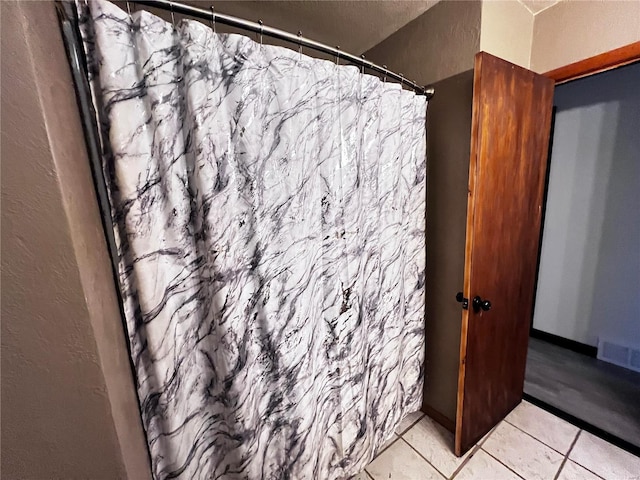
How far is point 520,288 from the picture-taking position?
152 centimetres

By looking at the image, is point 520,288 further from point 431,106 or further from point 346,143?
point 346,143

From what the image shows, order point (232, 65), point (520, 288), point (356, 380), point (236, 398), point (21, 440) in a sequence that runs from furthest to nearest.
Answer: point (520, 288) → point (356, 380) → point (236, 398) → point (232, 65) → point (21, 440)

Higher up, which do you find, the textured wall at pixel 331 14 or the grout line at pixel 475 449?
the textured wall at pixel 331 14

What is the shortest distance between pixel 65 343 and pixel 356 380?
1075 millimetres

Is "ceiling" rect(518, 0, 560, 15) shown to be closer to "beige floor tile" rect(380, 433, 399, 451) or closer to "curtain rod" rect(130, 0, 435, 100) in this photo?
"curtain rod" rect(130, 0, 435, 100)

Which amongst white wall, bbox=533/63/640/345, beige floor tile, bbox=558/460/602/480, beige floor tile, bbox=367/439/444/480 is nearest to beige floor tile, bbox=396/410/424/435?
beige floor tile, bbox=367/439/444/480

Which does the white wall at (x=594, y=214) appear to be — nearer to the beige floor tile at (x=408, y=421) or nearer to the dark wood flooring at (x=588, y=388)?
the dark wood flooring at (x=588, y=388)

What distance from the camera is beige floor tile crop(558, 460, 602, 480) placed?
128 centimetres

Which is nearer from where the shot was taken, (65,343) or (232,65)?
(65,343)

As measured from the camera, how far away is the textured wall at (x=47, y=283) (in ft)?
1.50

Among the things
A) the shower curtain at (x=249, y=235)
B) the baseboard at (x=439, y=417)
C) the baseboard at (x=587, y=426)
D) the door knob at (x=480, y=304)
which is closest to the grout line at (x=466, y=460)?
the baseboard at (x=439, y=417)

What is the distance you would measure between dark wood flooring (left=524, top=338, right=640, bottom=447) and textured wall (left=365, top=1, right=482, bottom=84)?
210cm

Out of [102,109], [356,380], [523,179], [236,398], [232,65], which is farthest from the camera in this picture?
[523,179]

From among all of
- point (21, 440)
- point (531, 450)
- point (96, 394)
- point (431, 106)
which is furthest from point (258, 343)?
point (531, 450)
